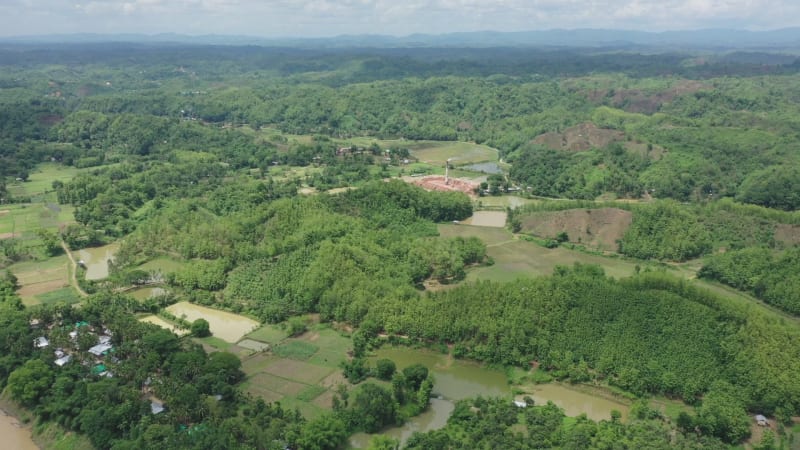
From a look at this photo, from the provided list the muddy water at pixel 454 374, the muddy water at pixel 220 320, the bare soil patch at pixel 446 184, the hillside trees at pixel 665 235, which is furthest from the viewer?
the bare soil patch at pixel 446 184

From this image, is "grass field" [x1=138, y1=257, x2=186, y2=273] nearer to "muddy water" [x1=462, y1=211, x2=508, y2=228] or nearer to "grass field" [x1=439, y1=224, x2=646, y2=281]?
"grass field" [x1=439, y1=224, x2=646, y2=281]

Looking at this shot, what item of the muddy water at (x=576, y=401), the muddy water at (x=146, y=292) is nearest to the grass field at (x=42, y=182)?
the muddy water at (x=146, y=292)

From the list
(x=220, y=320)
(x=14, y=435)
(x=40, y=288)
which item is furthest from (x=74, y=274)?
(x=14, y=435)

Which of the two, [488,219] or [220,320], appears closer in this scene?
[220,320]

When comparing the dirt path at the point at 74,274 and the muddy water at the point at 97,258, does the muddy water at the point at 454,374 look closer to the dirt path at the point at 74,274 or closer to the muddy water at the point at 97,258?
the dirt path at the point at 74,274

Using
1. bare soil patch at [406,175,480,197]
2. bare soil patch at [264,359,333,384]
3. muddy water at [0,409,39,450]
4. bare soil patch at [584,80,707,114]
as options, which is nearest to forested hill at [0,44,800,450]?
bare soil patch at [264,359,333,384]

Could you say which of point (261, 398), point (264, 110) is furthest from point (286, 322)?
point (264, 110)

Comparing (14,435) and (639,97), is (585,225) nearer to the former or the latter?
(14,435)
